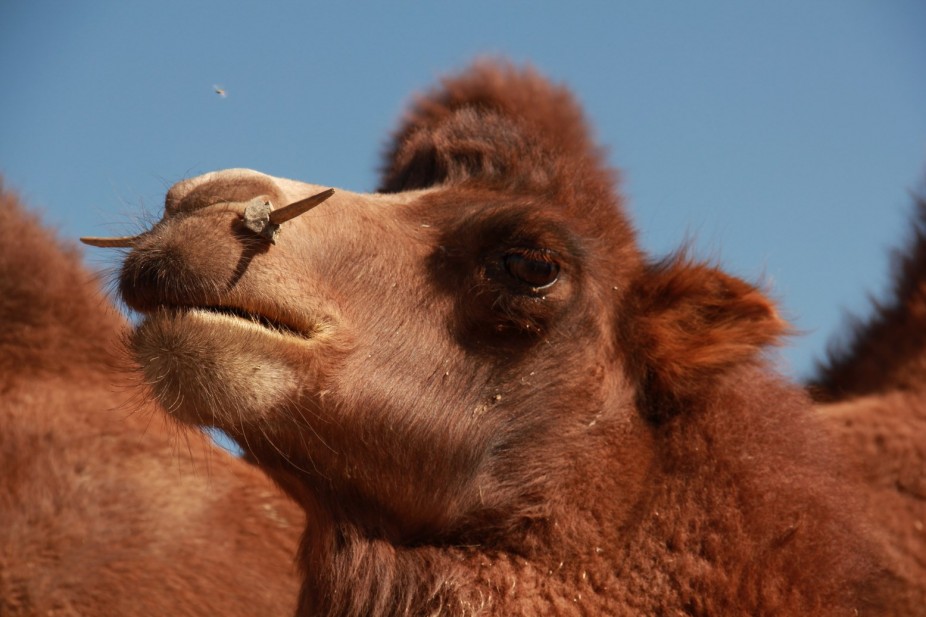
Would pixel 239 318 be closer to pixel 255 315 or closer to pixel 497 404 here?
pixel 255 315

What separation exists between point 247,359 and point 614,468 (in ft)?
4.14

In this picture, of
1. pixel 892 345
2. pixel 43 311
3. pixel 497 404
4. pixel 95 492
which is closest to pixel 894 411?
pixel 892 345

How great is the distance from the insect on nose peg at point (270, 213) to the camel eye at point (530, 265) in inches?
26.5

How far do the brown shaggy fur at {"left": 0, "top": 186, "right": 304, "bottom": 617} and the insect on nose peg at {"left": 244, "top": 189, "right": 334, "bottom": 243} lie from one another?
1759mm

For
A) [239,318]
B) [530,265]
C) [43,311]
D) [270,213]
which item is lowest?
[43,311]

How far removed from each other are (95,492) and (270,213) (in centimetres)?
246

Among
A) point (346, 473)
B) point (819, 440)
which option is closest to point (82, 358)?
point (346, 473)

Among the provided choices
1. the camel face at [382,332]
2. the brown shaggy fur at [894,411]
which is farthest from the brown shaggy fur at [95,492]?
the brown shaggy fur at [894,411]

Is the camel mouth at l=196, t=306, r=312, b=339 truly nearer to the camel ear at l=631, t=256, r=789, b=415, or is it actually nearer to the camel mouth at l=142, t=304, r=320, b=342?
the camel mouth at l=142, t=304, r=320, b=342

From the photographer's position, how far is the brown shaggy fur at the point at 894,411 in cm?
493

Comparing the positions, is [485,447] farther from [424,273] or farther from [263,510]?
[263,510]

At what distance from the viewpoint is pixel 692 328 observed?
394 centimetres

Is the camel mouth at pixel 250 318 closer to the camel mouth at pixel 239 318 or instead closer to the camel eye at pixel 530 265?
the camel mouth at pixel 239 318

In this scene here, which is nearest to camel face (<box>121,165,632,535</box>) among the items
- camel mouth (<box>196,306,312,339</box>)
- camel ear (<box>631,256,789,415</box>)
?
camel mouth (<box>196,306,312,339</box>)
